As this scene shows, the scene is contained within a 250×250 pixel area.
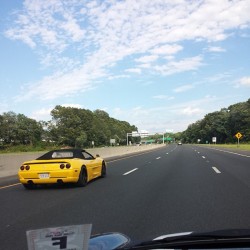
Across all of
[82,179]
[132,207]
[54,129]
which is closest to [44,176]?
[82,179]

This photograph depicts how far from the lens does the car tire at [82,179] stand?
1229 centimetres

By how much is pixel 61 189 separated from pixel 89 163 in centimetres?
145

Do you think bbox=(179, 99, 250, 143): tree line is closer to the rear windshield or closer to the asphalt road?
the rear windshield

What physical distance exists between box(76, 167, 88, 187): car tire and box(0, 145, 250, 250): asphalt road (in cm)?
29

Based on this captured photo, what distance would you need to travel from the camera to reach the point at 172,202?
9.12 m

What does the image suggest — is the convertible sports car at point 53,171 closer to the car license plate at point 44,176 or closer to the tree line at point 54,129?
the car license plate at point 44,176

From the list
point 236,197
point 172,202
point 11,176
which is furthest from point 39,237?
point 11,176

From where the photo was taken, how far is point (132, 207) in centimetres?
855

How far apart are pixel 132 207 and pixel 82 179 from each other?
4.13m

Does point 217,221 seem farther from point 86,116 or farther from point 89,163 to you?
point 86,116

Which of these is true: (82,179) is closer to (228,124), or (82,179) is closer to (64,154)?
(64,154)

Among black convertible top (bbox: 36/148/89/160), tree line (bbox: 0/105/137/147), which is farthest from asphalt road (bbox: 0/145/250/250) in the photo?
tree line (bbox: 0/105/137/147)

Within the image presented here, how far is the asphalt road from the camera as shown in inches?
260

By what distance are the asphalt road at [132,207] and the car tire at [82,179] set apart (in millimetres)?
288
